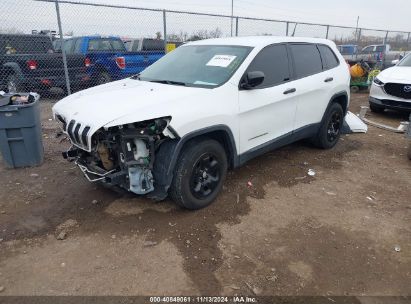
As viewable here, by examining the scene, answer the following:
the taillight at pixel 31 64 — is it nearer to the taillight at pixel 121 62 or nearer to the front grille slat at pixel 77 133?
the taillight at pixel 121 62

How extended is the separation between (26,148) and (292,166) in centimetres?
389

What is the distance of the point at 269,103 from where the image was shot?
4371mm

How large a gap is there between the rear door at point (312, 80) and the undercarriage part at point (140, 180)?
2500 millimetres

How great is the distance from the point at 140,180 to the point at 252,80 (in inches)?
64.6

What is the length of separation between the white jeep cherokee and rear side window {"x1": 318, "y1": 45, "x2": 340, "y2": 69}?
1.02 feet

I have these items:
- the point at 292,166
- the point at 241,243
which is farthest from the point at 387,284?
the point at 292,166

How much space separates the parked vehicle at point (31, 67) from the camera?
8.90 m

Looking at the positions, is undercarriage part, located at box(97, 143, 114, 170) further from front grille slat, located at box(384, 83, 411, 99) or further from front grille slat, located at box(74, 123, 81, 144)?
front grille slat, located at box(384, 83, 411, 99)

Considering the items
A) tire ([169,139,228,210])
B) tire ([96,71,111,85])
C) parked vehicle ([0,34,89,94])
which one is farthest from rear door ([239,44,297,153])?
tire ([96,71,111,85])

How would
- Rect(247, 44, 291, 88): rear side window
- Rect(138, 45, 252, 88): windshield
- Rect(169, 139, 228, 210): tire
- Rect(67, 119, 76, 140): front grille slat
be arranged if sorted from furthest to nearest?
Rect(247, 44, 291, 88): rear side window, Rect(138, 45, 252, 88): windshield, Rect(169, 139, 228, 210): tire, Rect(67, 119, 76, 140): front grille slat

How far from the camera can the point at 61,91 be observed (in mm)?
10055

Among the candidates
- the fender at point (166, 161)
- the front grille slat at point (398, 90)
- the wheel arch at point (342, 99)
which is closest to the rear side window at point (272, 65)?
the fender at point (166, 161)

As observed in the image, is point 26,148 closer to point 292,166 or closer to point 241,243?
point 241,243

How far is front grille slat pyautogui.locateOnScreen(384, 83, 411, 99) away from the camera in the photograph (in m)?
7.98
